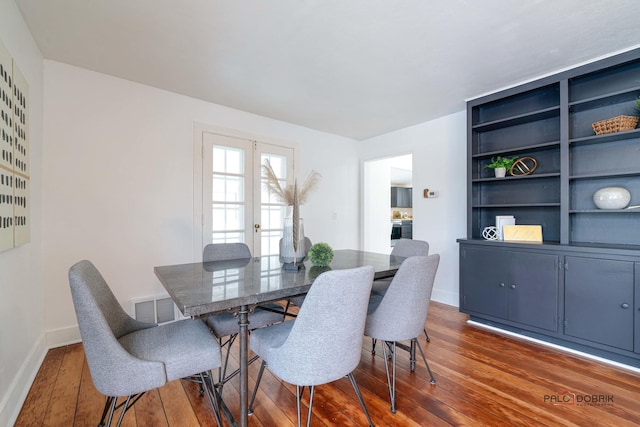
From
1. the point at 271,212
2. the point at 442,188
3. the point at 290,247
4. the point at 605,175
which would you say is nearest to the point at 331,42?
the point at 290,247

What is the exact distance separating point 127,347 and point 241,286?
1.99 ft

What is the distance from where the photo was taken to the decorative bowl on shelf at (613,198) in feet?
7.82

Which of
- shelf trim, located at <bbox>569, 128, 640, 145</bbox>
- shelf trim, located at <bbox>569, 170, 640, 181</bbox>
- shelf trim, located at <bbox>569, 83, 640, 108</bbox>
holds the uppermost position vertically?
shelf trim, located at <bbox>569, 83, 640, 108</bbox>

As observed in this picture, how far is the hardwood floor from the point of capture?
5.22ft

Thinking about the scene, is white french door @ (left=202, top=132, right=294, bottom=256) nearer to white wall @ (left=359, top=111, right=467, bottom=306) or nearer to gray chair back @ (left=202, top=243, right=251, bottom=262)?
gray chair back @ (left=202, top=243, right=251, bottom=262)

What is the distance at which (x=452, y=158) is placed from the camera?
367 centimetres

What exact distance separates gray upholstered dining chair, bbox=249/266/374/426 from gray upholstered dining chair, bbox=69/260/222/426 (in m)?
0.38

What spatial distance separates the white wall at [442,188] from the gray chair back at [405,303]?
2187 millimetres

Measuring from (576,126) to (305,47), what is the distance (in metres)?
2.68

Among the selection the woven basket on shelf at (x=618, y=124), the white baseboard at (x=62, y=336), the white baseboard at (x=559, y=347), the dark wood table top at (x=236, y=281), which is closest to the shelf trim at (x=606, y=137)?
the woven basket on shelf at (x=618, y=124)

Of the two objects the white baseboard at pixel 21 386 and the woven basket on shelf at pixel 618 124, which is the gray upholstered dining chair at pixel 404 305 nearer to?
the white baseboard at pixel 21 386

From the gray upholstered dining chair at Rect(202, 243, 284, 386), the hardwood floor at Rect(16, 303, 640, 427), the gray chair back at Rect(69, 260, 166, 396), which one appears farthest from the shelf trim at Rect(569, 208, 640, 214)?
the gray chair back at Rect(69, 260, 166, 396)

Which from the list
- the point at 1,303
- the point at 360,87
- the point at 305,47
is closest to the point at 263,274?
the point at 1,303

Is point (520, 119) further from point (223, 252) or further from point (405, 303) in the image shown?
point (223, 252)
